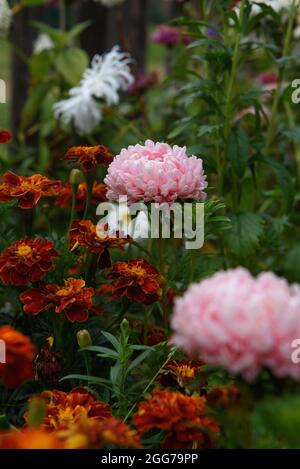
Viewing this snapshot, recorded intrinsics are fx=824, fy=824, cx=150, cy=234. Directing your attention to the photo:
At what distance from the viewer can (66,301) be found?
1.23 metres

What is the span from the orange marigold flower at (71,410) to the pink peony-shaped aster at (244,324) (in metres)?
0.29

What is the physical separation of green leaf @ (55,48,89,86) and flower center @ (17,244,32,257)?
4.75ft

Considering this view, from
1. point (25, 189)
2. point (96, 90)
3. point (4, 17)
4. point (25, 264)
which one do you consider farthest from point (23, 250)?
point (4, 17)

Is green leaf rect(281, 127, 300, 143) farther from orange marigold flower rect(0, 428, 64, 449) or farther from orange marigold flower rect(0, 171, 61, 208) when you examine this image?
orange marigold flower rect(0, 428, 64, 449)

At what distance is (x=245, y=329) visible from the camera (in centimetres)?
76

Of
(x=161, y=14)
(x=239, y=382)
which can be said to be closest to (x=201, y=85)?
(x=239, y=382)

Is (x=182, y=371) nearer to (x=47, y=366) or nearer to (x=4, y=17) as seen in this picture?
(x=47, y=366)

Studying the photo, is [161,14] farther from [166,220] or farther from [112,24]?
[166,220]

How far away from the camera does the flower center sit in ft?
4.17

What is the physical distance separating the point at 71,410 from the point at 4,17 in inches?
69.6

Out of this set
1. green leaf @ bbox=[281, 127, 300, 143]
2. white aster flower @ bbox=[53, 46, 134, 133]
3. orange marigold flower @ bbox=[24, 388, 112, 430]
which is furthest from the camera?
white aster flower @ bbox=[53, 46, 134, 133]
